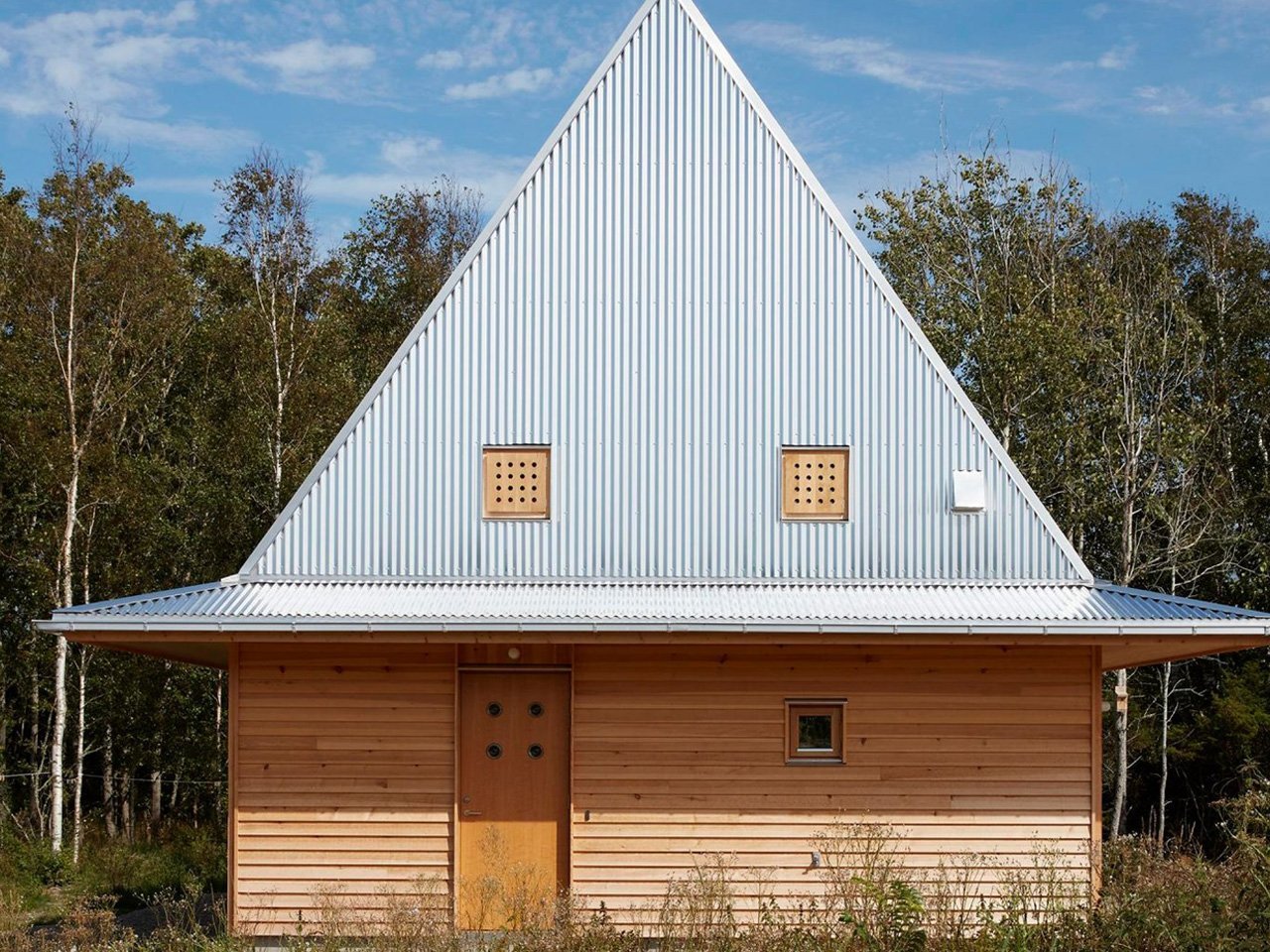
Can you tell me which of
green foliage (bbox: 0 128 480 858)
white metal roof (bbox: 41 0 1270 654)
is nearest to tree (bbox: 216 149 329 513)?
green foliage (bbox: 0 128 480 858)

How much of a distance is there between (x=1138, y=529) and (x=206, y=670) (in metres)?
15.0

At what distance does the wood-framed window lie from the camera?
11484 millimetres

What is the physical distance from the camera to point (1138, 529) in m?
22.1

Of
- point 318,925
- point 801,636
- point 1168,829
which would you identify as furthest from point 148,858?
point 1168,829

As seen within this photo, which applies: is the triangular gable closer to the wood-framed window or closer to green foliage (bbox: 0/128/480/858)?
the wood-framed window

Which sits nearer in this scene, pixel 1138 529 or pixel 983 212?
pixel 1138 529

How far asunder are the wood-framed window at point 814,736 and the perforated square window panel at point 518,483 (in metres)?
2.74

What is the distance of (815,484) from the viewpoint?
12227 millimetres

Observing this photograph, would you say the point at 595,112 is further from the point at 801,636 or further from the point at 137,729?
the point at 137,729

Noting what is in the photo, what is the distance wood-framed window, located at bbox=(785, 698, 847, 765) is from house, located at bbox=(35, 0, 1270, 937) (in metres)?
0.03

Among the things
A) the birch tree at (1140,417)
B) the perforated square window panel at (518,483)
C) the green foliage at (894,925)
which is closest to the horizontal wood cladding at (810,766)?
the perforated square window panel at (518,483)

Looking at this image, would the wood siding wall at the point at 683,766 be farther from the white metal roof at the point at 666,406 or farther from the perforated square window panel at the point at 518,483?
the perforated square window panel at the point at 518,483

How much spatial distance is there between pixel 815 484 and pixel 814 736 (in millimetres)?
2211

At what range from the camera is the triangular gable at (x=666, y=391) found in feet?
39.8
